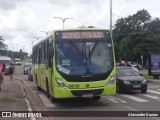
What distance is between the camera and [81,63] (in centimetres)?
1523

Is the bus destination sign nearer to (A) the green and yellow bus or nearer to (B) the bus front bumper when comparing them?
(A) the green and yellow bus

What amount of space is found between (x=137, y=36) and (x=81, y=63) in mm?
76022

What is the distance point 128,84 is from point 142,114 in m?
7.96

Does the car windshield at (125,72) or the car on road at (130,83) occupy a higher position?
the car windshield at (125,72)

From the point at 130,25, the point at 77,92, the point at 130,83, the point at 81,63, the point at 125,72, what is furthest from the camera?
the point at 130,25

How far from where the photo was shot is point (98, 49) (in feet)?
51.1

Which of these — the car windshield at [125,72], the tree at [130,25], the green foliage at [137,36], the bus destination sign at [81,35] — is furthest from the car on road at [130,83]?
the tree at [130,25]

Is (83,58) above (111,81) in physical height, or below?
above

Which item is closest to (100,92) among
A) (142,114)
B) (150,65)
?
(142,114)

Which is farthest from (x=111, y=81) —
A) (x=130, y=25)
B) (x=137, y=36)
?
(x=130, y=25)

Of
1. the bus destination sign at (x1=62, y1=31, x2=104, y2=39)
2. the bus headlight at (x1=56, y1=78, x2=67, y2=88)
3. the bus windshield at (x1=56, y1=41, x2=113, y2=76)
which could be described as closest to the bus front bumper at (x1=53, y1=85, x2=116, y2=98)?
the bus headlight at (x1=56, y1=78, x2=67, y2=88)

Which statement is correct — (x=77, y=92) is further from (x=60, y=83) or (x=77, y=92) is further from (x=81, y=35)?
(x=81, y=35)

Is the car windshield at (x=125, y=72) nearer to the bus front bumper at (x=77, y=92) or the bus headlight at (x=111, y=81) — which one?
the bus headlight at (x=111, y=81)

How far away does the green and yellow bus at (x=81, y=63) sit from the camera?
49.1 ft
